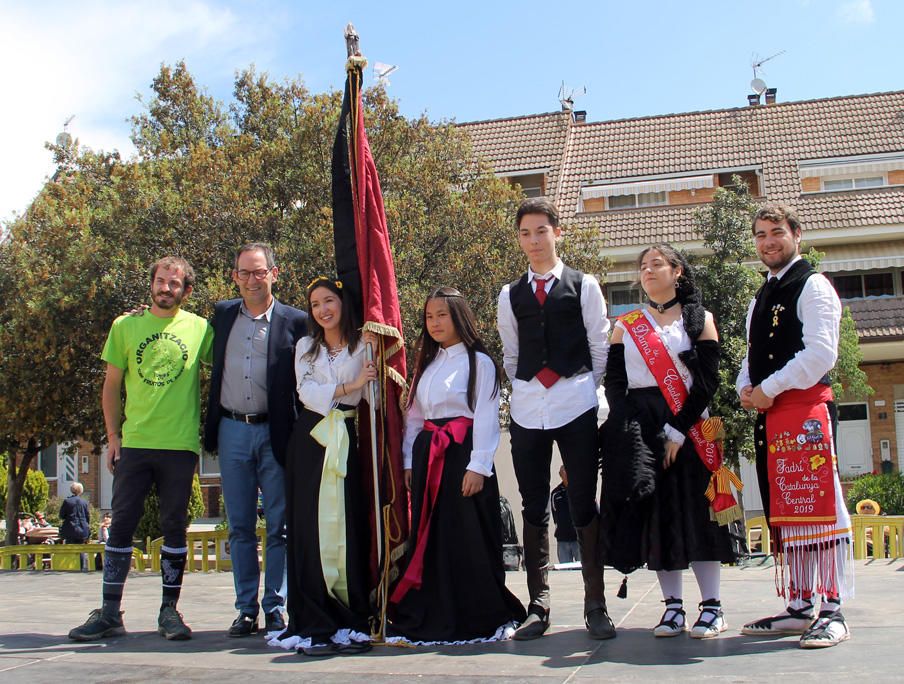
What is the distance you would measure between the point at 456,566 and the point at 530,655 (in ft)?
2.39

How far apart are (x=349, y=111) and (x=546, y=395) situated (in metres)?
2.04

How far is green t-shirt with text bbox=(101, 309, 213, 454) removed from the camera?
522cm

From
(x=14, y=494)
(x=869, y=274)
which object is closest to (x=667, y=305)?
(x=14, y=494)

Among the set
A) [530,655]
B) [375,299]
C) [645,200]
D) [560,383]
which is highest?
[645,200]

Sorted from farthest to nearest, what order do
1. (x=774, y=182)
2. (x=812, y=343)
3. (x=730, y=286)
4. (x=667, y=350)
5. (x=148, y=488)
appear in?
(x=774, y=182), (x=730, y=286), (x=148, y=488), (x=667, y=350), (x=812, y=343)

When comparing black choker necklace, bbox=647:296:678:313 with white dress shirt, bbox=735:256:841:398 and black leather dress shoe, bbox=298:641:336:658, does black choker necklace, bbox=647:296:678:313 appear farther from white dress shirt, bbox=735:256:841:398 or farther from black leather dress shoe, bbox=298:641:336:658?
black leather dress shoe, bbox=298:641:336:658

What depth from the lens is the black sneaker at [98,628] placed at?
496 cm

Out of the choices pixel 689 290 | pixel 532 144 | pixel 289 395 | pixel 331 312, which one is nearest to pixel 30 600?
pixel 289 395

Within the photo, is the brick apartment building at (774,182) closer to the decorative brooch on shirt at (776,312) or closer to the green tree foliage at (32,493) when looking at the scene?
the green tree foliage at (32,493)

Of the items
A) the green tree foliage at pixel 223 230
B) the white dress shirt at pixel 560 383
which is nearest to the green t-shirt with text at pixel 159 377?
the white dress shirt at pixel 560 383

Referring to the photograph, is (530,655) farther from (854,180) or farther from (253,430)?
(854,180)

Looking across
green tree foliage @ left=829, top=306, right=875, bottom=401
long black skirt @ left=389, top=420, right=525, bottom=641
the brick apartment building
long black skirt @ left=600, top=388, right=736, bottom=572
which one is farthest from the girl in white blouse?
the brick apartment building

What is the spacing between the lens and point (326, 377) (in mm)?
4961

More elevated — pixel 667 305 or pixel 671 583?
pixel 667 305
